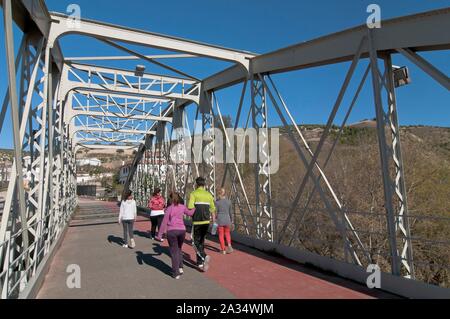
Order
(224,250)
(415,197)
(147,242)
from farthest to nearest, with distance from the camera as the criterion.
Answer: (415,197) < (147,242) < (224,250)

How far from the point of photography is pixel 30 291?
4910 mm

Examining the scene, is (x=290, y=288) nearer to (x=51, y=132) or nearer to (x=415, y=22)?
(x=415, y=22)

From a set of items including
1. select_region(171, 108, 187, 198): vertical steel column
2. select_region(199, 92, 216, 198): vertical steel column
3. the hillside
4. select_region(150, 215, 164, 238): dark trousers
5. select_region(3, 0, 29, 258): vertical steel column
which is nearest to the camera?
select_region(3, 0, 29, 258): vertical steel column

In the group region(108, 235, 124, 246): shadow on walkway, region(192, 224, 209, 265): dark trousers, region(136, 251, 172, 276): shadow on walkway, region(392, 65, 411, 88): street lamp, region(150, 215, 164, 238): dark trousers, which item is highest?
region(392, 65, 411, 88): street lamp

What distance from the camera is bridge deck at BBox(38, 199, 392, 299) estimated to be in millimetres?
5516

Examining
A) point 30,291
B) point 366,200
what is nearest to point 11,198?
point 30,291

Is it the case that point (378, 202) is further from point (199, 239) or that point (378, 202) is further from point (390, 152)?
point (199, 239)

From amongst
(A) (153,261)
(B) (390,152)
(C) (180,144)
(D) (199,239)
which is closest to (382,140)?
(B) (390,152)

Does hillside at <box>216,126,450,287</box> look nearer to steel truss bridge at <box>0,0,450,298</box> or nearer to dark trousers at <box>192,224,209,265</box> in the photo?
steel truss bridge at <box>0,0,450,298</box>

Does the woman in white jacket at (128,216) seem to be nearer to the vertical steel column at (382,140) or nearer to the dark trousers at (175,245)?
the dark trousers at (175,245)

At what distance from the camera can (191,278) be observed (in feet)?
21.1

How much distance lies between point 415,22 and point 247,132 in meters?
5.72

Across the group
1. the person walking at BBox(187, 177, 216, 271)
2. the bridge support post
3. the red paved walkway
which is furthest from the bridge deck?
the bridge support post

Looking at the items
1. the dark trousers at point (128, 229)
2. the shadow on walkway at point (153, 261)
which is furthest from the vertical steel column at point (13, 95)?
the dark trousers at point (128, 229)
